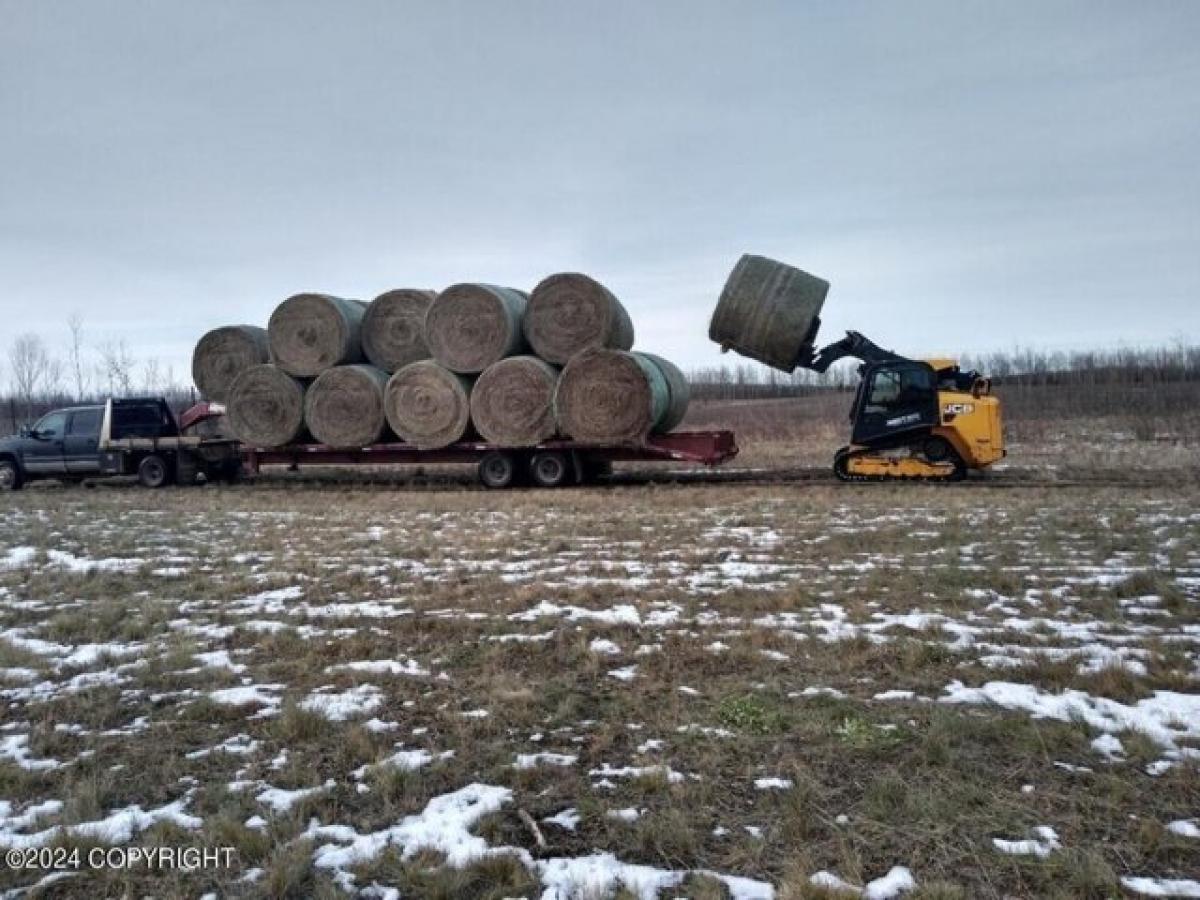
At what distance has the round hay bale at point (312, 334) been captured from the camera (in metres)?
15.7

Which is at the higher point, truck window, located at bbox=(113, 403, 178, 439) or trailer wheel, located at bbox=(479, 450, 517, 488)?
truck window, located at bbox=(113, 403, 178, 439)

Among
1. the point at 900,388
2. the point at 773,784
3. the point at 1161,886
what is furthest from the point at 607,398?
the point at 1161,886

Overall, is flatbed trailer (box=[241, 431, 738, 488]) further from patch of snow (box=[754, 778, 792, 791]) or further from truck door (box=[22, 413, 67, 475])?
patch of snow (box=[754, 778, 792, 791])

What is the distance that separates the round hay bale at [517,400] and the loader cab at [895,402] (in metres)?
5.12

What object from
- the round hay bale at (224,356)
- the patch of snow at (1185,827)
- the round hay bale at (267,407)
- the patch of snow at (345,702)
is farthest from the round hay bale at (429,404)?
the patch of snow at (1185,827)

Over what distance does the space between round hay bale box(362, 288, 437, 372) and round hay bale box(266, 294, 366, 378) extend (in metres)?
0.52

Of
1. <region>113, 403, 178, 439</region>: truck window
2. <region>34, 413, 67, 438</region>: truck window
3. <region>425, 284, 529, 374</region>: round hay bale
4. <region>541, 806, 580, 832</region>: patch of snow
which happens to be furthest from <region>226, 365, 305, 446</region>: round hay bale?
<region>541, 806, 580, 832</region>: patch of snow

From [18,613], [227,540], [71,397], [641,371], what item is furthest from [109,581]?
[71,397]

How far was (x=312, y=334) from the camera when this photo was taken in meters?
15.8

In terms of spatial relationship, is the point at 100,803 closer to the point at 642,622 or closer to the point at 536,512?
the point at 642,622

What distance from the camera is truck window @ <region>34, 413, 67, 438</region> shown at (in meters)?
17.1

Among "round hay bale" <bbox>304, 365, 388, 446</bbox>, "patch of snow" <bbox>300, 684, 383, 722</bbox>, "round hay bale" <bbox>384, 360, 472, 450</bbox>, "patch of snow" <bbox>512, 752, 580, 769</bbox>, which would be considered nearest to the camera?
"patch of snow" <bbox>512, 752, 580, 769</bbox>

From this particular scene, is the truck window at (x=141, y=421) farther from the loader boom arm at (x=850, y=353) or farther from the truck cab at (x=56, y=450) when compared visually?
the loader boom arm at (x=850, y=353)

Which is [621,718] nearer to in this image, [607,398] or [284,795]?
[284,795]
